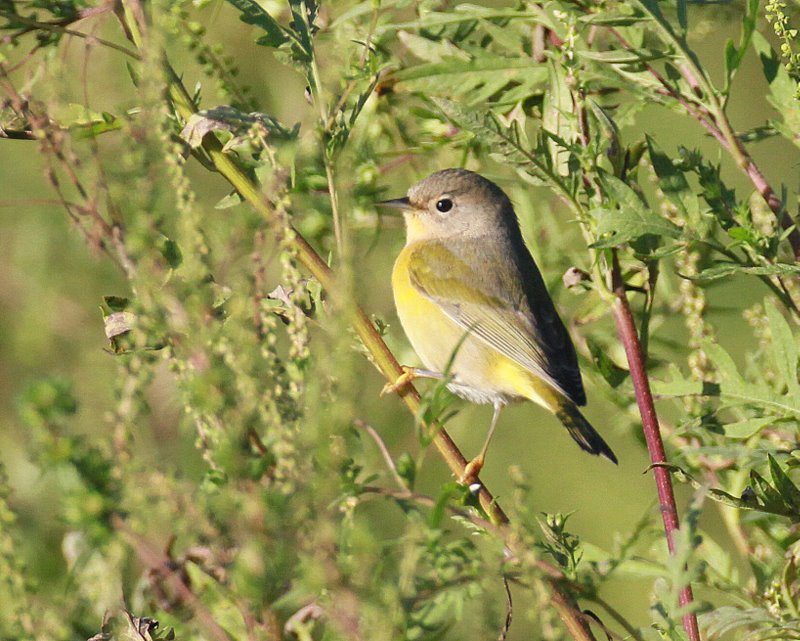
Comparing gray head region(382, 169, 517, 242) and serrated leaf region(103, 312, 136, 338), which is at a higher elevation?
serrated leaf region(103, 312, 136, 338)

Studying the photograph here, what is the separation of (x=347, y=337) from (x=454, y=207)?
3484mm

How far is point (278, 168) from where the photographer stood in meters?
1.97

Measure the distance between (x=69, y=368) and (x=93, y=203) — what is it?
2.26 meters

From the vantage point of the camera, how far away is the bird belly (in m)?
4.29

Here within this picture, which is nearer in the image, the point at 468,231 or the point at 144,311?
the point at 144,311

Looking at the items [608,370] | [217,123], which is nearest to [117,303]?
[217,123]

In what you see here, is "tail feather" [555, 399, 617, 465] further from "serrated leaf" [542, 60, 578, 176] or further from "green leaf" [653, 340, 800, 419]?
"serrated leaf" [542, 60, 578, 176]

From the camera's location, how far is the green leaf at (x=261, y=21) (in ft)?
7.70

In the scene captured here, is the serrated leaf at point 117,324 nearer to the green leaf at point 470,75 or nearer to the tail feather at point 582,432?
the green leaf at point 470,75

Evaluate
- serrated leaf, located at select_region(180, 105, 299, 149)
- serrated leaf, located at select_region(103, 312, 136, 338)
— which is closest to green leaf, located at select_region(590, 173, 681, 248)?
serrated leaf, located at select_region(180, 105, 299, 149)

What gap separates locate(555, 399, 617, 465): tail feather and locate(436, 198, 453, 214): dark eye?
3.78 ft

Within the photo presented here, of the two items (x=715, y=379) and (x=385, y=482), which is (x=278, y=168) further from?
(x=715, y=379)

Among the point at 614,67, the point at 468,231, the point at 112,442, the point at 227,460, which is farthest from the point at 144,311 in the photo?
the point at 468,231

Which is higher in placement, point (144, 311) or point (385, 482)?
point (144, 311)
